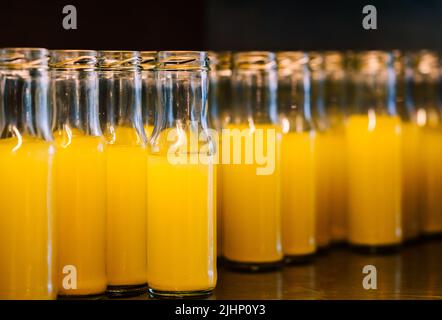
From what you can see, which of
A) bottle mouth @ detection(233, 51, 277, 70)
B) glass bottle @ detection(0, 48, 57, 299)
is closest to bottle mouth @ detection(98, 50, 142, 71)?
glass bottle @ detection(0, 48, 57, 299)

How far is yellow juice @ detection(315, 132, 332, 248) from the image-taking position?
151 centimetres

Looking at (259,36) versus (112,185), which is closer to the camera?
(112,185)

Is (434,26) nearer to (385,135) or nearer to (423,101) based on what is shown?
(423,101)

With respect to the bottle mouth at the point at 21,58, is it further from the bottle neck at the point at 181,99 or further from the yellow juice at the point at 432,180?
the yellow juice at the point at 432,180

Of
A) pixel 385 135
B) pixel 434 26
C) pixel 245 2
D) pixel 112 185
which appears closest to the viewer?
pixel 112 185

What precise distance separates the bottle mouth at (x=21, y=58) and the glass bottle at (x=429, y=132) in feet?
2.83

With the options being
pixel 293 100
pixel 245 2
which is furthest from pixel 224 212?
pixel 245 2

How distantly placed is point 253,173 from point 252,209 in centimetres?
6

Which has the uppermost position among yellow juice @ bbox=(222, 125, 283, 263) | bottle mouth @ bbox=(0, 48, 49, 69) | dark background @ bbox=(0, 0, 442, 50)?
dark background @ bbox=(0, 0, 442, 50)

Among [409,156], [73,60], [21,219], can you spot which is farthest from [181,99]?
[409,156]

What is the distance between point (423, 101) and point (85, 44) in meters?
0.68

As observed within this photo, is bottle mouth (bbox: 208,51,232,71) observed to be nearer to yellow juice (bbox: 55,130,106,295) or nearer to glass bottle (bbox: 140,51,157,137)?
glass bottle (bbox: 140,51,157,137)

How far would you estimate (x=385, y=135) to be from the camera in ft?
4.98
